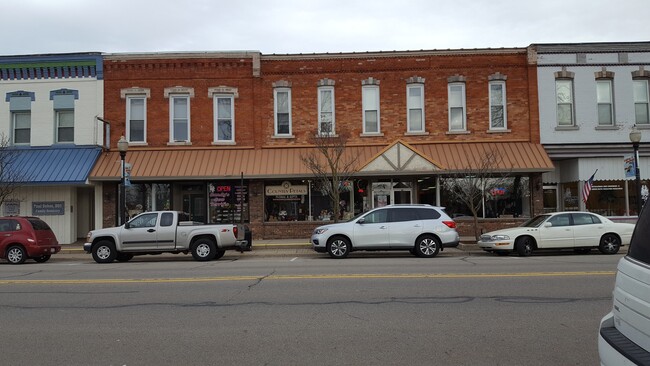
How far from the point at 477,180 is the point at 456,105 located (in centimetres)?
448

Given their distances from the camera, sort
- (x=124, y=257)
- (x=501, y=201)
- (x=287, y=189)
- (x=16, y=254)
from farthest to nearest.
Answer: (x=287, y=189)
(x=501, y=201)
(x=124, y=257)
(x=16, y=254)

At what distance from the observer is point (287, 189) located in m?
22.3

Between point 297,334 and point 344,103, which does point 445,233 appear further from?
point 297,334

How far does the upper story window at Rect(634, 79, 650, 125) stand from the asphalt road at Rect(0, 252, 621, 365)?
43.6 feet

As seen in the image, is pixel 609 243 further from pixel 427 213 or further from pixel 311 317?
pixel 311 317

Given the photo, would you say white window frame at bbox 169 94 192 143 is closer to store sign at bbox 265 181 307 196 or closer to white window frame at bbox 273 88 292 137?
white window frame at bbox 273 88 292 137

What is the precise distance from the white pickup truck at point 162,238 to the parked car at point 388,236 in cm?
306

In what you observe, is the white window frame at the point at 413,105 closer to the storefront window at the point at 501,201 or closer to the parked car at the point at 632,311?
the storefront window at the point at 501,201

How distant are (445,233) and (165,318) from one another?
10467 millimetres

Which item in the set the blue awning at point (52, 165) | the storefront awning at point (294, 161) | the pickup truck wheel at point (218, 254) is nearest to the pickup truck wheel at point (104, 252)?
the pickup truck wheel at point (218, 254)

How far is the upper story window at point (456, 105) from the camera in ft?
74.4

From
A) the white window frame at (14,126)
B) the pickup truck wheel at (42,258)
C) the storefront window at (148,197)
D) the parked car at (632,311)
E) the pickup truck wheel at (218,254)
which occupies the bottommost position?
the pickup truck wheel at (42,258)

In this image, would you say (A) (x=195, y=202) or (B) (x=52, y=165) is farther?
(A) (x=195, y=202)

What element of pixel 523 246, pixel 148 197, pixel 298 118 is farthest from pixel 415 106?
pixel 148 197
